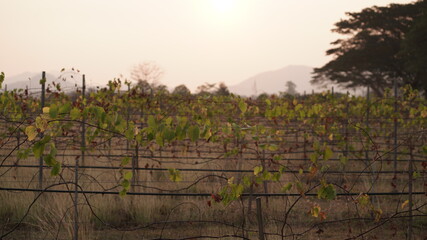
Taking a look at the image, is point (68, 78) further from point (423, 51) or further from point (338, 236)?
point (423, 51)

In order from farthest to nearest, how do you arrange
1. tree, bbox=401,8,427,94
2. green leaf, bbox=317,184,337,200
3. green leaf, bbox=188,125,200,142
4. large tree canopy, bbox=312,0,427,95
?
large tree canopy, bbox=312,0,427,95
tree, bbox=401,8,427,94
green leaf, bbox=317,184,337,200
green leaf, bbox=188,125,200,142

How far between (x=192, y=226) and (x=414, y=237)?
2435 mm

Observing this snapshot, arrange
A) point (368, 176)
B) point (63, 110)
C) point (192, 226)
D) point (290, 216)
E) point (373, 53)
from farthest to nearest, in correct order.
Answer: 1. point (373, 53)
2. point (368, 176)
3. point (290, 216)
4. point (192, 226)
5. point (63, 110)

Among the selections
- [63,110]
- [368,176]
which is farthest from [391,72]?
[63,110]

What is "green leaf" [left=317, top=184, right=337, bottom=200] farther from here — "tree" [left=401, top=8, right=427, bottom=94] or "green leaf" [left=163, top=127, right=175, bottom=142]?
"tree" [left=401, top=8, right=427, bottom=94]

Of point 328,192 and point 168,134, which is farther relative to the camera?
point 328,192

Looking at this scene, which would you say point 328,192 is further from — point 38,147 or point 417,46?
point 417,46

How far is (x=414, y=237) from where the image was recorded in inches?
182

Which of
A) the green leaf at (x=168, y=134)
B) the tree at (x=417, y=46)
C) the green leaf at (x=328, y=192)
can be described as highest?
the tree at (x=417, y=46)

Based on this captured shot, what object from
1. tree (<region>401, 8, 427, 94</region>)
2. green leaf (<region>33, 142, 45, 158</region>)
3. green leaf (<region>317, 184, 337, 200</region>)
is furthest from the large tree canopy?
green leaf (<region>33, 142, 45, 158</region>)

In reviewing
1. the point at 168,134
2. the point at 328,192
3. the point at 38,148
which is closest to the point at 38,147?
the point at 38,148

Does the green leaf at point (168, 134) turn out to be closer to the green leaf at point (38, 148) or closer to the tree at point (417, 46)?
the green leaf at point (38, 148)

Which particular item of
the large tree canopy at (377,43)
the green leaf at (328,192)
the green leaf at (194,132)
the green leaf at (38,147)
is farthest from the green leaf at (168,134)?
the large tree canopy at (377,43)

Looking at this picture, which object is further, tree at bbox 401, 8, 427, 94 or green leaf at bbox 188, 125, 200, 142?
tree at bbox 401, 8, 427, 94
